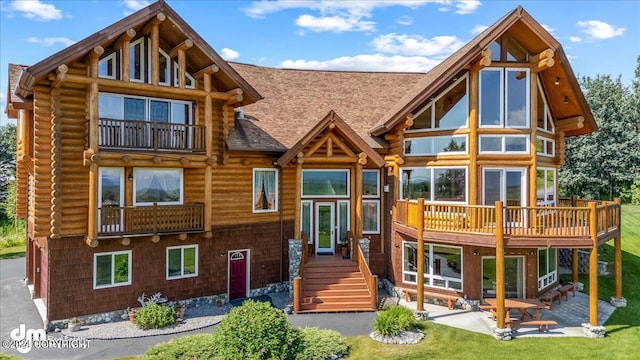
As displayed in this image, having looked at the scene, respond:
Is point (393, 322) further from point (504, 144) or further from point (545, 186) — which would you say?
point (545, 186)

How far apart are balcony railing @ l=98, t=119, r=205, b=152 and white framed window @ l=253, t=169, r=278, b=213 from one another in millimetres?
2848

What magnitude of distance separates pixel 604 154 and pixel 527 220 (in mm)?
26917

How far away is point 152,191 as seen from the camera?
14.6 meters

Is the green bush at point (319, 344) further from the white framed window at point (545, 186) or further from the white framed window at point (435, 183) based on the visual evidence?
the white framed window at point (545, 186)

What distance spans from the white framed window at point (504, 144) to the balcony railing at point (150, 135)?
1052 centimetres

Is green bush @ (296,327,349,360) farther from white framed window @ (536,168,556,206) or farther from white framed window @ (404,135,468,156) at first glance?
white framed window @ (536,168,556,206)

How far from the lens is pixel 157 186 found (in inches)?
580

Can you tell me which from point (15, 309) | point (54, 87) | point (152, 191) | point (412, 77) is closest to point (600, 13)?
point (412, 77)

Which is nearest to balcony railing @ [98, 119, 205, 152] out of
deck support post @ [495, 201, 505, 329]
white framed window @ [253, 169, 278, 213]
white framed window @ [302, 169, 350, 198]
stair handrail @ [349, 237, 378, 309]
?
white framed window @ [253, 169, 278, 213]

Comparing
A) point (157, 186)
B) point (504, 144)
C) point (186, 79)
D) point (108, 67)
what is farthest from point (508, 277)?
point (108, 67)

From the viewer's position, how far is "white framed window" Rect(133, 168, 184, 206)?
47.0 ft

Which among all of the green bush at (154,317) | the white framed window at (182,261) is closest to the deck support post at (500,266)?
the green bush at (154,317)

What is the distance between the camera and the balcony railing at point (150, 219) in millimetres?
13242

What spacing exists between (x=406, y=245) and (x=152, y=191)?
1023cm
